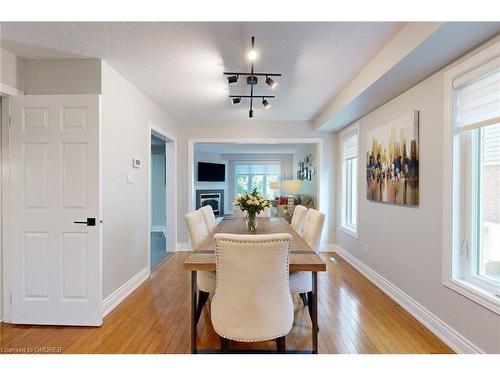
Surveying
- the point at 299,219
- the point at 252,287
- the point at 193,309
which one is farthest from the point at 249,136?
the point at 252,287

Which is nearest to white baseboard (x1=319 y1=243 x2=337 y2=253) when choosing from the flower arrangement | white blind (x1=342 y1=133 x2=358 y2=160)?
white blind (x1=342 y1=133 x2=358 y2=160)

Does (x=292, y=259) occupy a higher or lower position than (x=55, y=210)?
lower

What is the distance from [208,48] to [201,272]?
1.91 meters

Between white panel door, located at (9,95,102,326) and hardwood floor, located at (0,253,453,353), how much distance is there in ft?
0.66

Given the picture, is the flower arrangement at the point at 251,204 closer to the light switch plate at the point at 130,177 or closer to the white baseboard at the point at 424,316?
the light switch plate at the point at 130,177

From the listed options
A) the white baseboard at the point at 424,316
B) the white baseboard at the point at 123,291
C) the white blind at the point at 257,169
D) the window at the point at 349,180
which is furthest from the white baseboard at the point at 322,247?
the white blind at the point at 257,169

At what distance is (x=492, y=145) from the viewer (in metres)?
2.02

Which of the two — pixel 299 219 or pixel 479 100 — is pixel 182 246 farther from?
pixel 479 100

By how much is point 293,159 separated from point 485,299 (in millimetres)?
8868

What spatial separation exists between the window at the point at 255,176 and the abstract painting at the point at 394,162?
287 inches

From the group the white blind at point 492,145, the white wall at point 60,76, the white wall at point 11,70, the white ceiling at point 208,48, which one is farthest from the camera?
the white wall at point 60,76

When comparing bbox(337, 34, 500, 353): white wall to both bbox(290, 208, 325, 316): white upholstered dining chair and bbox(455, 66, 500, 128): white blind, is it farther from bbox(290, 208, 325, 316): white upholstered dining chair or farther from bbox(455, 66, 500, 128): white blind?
bbox(290, 208, 325, 316): white upholstered dining chair

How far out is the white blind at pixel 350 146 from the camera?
14.8 ft

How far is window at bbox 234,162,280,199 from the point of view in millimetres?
11102
